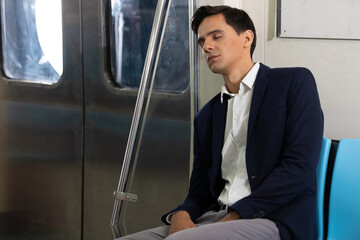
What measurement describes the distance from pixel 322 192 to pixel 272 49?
669 mm

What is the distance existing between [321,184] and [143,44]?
1.27m

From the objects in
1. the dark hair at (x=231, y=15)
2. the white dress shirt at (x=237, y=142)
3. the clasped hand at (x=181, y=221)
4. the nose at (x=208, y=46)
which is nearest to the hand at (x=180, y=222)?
the clasped hand at (x=181, y=221)

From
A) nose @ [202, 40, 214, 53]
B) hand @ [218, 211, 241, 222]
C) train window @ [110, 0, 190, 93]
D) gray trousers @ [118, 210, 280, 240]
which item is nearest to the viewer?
gray trousers @ [118, 210, 280, 240]

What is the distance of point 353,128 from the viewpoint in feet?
6.98

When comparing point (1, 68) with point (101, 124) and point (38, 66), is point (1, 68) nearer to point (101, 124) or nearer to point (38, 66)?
point (38, 66)

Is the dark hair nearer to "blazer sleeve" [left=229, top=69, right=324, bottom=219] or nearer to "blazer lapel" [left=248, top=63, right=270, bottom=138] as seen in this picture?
"blazer lapel" [left=248, top=63, right=270, bottom=138]

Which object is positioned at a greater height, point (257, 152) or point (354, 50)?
point (354, 50)

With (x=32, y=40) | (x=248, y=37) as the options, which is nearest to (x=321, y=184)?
(x=248, y=37)

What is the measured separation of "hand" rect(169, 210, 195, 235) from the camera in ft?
6.27

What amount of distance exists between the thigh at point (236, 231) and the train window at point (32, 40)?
1.78 m

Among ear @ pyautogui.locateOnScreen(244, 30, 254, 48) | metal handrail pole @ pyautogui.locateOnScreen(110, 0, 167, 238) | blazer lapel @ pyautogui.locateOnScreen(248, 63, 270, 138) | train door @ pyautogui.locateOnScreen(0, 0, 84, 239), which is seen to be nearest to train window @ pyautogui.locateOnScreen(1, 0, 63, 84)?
train door @ pyautogui.locateOnScreen(0, 0, 84, 239)

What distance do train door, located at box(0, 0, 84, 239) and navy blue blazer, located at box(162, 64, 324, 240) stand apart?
4.46ft

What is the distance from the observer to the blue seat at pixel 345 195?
1858mm

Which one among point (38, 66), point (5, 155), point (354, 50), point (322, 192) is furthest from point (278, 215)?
point (5, 155)
